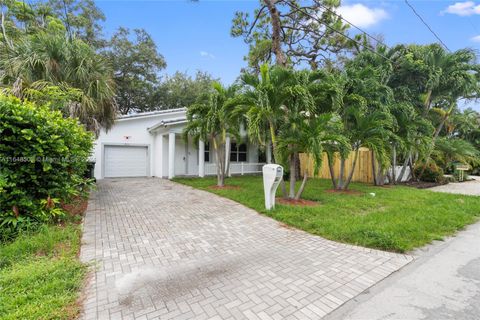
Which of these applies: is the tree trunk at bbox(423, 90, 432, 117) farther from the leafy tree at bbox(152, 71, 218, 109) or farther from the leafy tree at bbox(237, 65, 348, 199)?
the leafy tree at bbox(152, 71, 218, 109)

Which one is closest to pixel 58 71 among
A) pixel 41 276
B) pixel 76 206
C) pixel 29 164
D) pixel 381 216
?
pixel 76 206

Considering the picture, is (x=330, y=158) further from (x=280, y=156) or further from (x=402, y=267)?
(x=402, y=267)

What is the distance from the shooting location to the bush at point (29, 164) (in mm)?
3893

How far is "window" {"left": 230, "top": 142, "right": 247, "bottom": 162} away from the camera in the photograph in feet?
55.2

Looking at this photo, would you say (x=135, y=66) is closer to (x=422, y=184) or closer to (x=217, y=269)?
(x=217, y=269)

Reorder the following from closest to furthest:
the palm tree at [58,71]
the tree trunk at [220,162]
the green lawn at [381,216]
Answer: the green lawn at [381,216] → the palm tree at [58,71] → the tree trunk at [220,162]

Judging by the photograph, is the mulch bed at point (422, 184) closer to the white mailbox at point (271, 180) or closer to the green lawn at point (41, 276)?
the white mailbox at point (271, 180)

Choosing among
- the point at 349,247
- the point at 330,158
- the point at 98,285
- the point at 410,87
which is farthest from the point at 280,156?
the point at 410,87

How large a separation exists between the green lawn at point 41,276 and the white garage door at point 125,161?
976 centimetres

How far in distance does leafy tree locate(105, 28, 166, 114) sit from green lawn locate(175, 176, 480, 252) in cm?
1663

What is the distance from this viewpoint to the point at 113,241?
4180 millimetres

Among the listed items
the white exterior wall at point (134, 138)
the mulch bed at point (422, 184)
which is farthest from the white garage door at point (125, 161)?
the mulch bed at point (422, 184)

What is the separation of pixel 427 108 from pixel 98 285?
14.9 meters

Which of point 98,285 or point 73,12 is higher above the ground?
point 73,12
